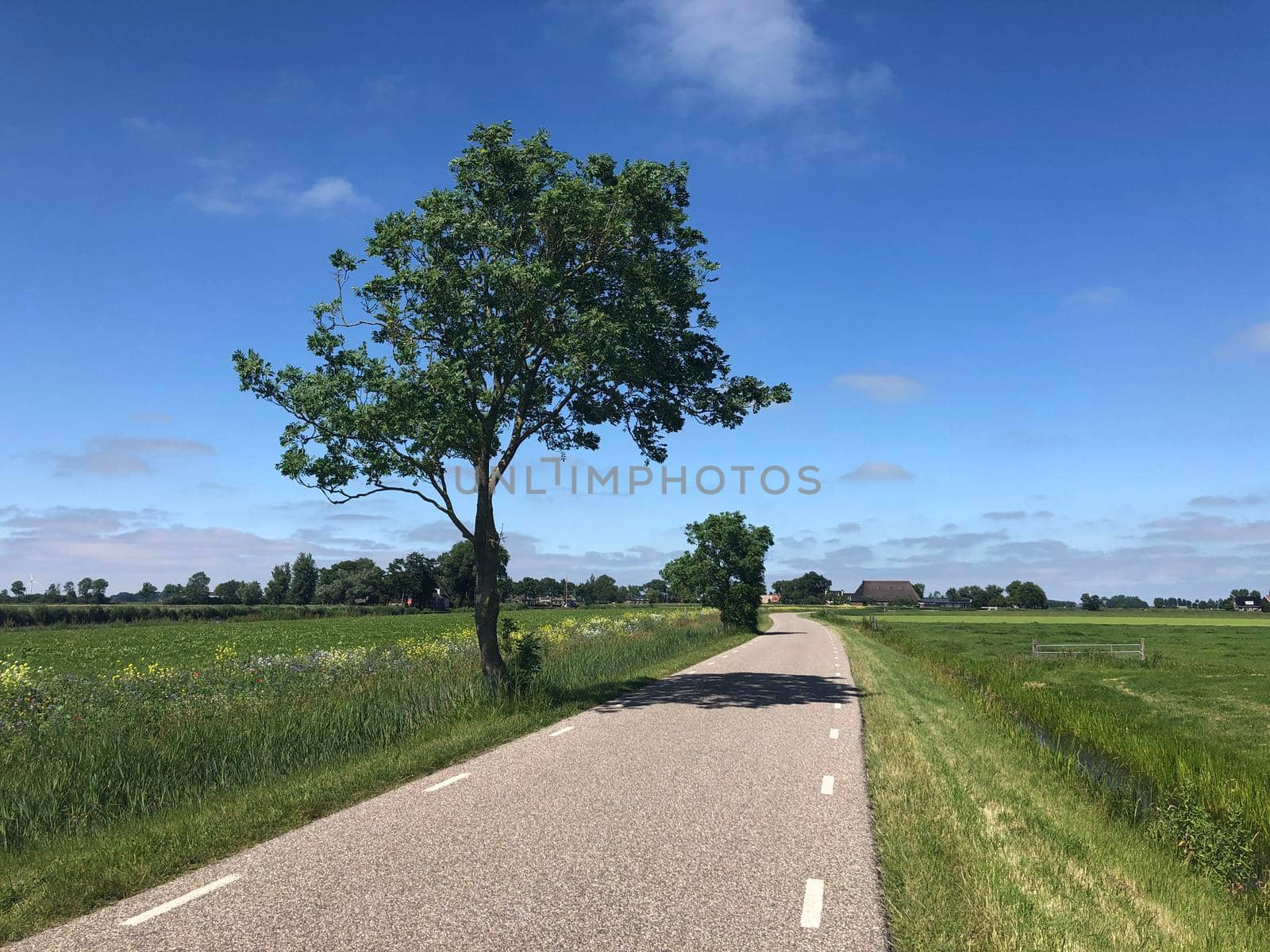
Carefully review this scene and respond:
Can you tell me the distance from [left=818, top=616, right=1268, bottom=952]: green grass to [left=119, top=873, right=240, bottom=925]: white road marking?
16.3 feet

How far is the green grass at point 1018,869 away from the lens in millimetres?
5453

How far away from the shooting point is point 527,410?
19.0m

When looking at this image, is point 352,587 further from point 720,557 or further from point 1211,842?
point 1211,842

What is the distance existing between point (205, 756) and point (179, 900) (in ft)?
18.1

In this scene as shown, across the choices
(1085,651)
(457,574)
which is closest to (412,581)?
(457,574)

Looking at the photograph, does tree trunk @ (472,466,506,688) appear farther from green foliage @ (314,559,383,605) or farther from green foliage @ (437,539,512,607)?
green foliage @ (314,559,383,605)

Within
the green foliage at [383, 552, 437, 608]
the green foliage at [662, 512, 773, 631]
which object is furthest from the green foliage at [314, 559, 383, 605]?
the green foliage at [662, 512, 773, 631]

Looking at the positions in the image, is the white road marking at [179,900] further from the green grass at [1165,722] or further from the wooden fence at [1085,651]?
the wooden fence at [1085,651]

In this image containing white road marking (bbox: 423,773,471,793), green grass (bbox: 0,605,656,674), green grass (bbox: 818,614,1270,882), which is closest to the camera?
white road marking (bbox: 423,773,471,793)

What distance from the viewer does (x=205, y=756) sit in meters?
10.8

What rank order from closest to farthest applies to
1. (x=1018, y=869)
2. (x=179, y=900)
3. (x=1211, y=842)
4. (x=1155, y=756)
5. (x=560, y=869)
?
(x=179, y=900) < (x=560, y=869) < (x=1018, y=869) < (x=1211, y=842) < (x=1155, y=756)

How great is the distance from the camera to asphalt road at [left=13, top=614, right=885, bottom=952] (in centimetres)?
523

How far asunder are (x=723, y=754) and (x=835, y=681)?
11.9 metres

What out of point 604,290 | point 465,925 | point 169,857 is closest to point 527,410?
point 604,290
